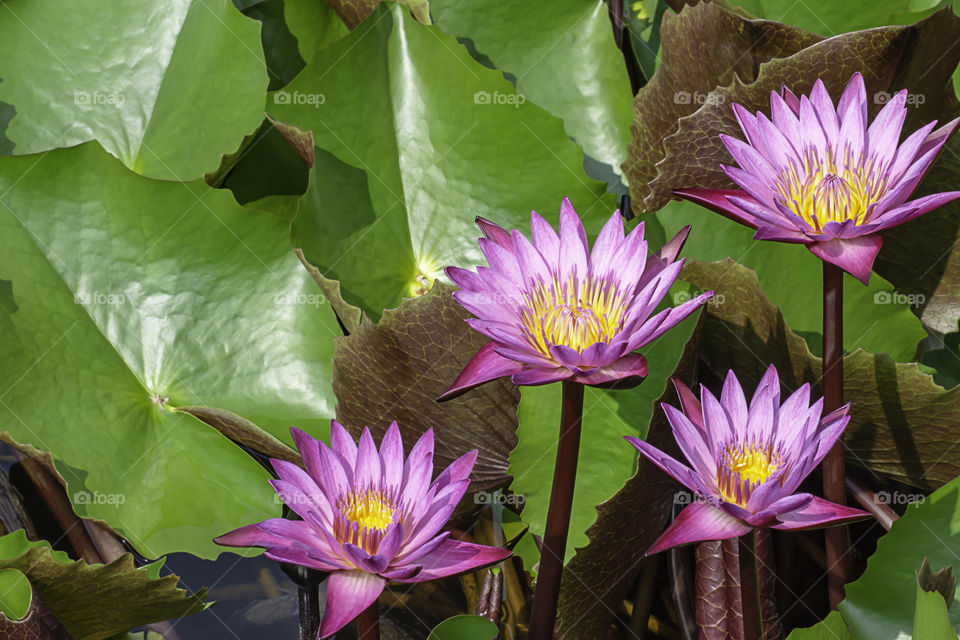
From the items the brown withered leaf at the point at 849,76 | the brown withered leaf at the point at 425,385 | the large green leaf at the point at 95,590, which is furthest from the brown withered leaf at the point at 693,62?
the large green leaf at the point at 95,590

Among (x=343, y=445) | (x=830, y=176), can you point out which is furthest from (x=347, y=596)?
(x=830, y=176)

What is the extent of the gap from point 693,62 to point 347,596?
107 cm

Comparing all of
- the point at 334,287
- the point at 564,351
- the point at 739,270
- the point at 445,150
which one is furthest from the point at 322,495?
the point at 445,150

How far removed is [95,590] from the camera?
1.11 meters

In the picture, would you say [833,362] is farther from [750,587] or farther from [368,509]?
[368,509]

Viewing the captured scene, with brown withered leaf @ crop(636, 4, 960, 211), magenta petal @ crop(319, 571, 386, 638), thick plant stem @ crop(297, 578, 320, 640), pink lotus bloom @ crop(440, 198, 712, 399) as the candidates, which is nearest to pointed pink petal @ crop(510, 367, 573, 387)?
pink lotus bloom @ crop(440, 198, 712, 399)

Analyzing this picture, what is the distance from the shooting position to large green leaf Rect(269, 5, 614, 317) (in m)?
1.48

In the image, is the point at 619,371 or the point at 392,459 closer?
the point at 619,371

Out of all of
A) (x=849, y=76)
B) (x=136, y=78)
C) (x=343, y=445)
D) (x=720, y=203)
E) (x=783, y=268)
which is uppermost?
(x=136, y=78)

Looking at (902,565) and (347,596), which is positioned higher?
(347,596)

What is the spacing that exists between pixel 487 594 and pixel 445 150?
79 cm

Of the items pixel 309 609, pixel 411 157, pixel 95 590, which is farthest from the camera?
pixel 411 157

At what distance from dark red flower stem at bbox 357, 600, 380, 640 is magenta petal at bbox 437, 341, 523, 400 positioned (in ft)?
0.75

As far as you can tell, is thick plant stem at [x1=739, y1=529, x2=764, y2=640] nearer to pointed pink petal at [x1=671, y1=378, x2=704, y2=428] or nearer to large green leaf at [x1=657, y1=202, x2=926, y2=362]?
pointed pink petal at [x1=671, y1=378, x2=704, y2=428]
